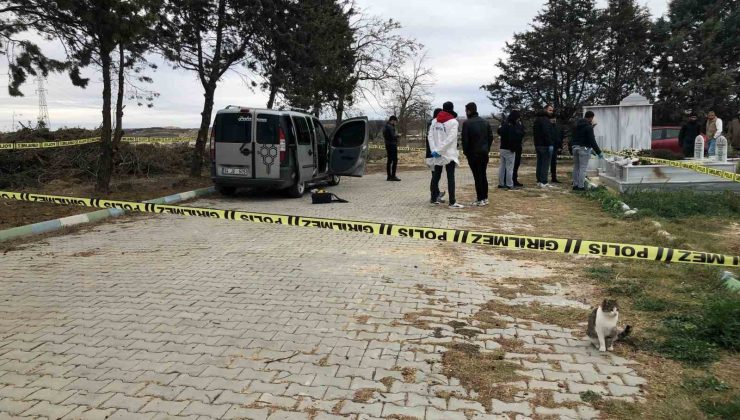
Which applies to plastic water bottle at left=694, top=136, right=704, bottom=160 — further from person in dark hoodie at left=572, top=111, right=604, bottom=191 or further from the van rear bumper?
the van rear bumper

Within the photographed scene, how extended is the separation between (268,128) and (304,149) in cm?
123

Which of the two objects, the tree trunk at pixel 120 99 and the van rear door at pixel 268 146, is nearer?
the van rear door at pixel 268 146

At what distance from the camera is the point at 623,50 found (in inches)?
949

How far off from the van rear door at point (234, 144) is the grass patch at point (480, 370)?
848 centimetres

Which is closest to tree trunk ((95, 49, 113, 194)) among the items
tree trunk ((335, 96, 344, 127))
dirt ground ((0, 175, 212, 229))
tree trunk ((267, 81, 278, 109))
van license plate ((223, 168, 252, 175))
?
dirt ground ((0, 175, 212, 229))

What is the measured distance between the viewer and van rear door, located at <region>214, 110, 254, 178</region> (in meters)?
11.2

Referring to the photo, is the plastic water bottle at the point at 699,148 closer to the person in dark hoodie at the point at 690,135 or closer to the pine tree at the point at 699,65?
the person in dark hoodie at the point at 690,135

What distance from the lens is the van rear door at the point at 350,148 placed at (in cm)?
1345

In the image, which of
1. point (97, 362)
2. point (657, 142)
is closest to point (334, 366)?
point (97, 362)

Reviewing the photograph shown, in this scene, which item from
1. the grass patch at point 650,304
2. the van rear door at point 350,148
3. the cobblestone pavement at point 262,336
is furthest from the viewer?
the van rear door at point 350,148

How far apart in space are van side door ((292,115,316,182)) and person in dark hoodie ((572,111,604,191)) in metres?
6.15

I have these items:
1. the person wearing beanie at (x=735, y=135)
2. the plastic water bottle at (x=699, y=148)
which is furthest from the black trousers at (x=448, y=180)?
the person wearing beanie at (x=735, y=135)

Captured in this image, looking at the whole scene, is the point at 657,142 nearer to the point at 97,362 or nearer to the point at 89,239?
the point at 89,239

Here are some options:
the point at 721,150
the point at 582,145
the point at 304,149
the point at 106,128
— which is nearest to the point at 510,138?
the point at 582,145
